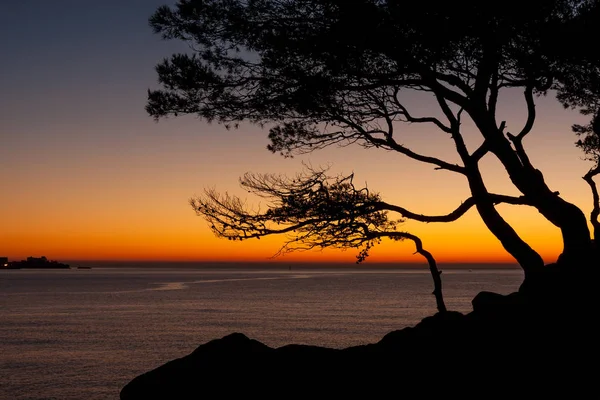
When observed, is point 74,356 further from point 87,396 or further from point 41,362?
point 87,396

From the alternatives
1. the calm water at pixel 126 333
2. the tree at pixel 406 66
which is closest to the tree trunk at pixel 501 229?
the tree at pixel 406 66

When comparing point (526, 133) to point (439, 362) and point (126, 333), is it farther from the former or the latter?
point (126, 333)

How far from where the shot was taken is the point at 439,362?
9.55m

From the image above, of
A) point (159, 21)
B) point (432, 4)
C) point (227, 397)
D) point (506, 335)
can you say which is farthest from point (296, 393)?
point (159, 21)

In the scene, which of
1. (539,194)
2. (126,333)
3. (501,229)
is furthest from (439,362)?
(126,333)

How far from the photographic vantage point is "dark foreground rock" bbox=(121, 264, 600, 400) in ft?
29.0

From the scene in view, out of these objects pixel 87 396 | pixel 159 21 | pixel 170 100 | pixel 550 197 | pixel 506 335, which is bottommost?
pixel 87 396

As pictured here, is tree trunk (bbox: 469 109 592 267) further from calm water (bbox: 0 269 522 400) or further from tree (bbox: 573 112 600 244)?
calm water (bbox: 0 269 522 400)

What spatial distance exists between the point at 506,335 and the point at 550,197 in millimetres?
3192

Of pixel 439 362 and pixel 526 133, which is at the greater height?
pixel 526 133

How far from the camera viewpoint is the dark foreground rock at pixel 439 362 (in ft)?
29.0

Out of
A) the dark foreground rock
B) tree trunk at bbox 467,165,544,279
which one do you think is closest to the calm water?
the dark foreground rock

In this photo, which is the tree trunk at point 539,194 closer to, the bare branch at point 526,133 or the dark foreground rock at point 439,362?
the bare branch at point 526,133

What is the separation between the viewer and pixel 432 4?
438 inches
